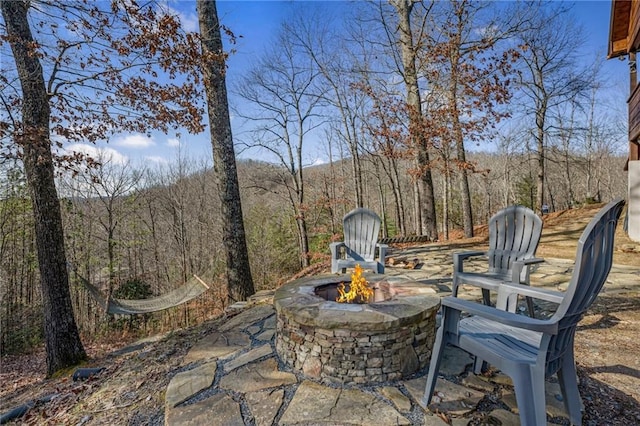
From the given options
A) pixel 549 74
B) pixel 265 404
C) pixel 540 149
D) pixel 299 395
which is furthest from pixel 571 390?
pixel 549 74

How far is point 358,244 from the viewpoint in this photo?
11.6ft

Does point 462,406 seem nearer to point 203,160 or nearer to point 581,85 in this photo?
point 203,160

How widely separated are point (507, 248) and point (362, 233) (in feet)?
4.66

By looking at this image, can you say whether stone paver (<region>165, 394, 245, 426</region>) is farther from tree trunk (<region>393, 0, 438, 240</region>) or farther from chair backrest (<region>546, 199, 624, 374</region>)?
tree trunk (<region>393, 0, 438, 240</region>)

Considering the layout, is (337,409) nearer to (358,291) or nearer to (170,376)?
(358,291)

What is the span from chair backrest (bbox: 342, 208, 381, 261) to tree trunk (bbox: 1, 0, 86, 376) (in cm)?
311

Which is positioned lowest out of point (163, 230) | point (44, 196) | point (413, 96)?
point (163, 230)

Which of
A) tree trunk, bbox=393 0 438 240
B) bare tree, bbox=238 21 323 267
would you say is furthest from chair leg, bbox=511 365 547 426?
bare tree, bbox=238 21 323 267

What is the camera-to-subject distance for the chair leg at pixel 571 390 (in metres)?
1.41

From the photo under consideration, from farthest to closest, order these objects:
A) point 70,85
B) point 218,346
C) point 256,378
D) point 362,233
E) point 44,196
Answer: point 362,233, point 70,85, point 44,196, point 218,346, point 256,378

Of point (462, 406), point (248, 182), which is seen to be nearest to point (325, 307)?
point (462, 406)

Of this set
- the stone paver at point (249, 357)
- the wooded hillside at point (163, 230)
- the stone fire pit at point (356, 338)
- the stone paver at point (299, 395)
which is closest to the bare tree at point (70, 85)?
the wooded hillside at point (163, 230)

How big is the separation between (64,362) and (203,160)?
8.18 m

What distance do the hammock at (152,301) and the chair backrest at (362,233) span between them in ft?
6.44
